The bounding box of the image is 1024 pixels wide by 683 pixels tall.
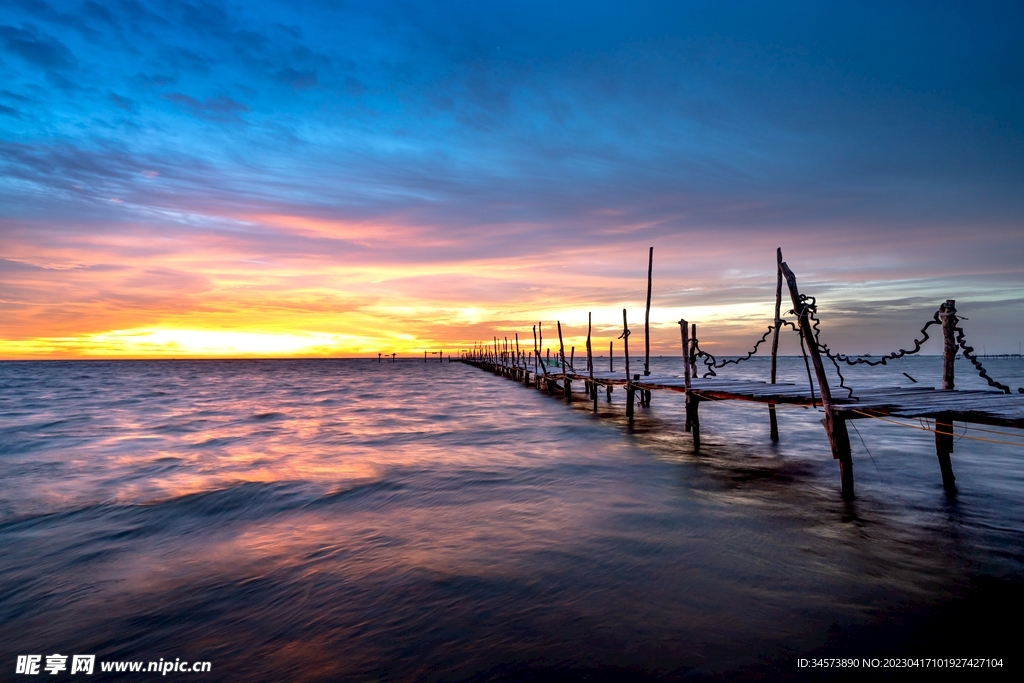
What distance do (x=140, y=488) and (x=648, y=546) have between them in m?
10.9

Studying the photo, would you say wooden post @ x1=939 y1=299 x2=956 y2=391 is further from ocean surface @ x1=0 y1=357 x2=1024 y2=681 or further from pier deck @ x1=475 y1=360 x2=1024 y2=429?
ocean surface @ x1=0 y1=357 x2=1024 y2=681

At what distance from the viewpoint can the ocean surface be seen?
4852 mm

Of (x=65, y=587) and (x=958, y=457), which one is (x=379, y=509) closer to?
(x=65, y=587)

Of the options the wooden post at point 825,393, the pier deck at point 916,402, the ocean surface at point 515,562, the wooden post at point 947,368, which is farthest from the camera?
the wooden post at point 947,368

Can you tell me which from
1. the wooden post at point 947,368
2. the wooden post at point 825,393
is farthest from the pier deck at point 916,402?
the wooden post at point 947,368

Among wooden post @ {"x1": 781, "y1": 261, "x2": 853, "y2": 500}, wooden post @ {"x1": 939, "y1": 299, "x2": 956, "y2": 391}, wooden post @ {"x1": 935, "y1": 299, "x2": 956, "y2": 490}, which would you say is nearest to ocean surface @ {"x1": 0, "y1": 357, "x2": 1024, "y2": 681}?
wooden post @ {"x1": 935, "y1": 299, "x2": 956, "y2": 490}

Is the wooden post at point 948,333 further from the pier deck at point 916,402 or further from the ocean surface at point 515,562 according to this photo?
the ocean surface at point 515,562

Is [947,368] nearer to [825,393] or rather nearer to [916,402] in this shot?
[916,402]

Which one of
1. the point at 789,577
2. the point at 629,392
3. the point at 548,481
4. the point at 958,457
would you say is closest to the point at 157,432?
the point at 548,481

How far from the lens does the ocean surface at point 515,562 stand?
4.85 meters

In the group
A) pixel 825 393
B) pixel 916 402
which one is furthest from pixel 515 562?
pixel 916 402

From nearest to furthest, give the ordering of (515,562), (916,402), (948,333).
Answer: (515,562)
(916,402)
(948,333)

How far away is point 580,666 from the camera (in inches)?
178

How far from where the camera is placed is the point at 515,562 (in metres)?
6.93
